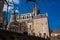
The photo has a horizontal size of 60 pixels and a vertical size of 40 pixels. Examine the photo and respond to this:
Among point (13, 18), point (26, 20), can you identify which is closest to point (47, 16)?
point (26, 20)

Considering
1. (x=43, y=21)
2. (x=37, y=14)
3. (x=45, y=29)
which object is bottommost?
(x=45, y=29)

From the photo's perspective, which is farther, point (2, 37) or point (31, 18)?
point (31, 18)

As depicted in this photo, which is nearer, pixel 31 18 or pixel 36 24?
pixel 36 24

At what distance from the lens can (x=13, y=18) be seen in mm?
40625

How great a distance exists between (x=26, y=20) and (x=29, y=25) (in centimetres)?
382

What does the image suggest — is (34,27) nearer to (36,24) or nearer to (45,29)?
(36,24)

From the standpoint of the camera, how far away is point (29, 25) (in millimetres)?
47781

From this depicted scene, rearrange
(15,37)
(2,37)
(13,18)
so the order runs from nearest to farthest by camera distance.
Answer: (2,37) < (15,37) < (13,18)

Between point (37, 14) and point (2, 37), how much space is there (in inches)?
1955

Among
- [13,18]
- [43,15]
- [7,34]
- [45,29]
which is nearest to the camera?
[7,34]

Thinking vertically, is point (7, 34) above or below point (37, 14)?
below

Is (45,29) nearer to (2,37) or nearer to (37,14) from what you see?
(37,14)

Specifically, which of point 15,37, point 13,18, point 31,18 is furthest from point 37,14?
point 15,37

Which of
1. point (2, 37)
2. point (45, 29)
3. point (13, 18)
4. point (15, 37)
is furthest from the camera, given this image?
point (45, 29)
